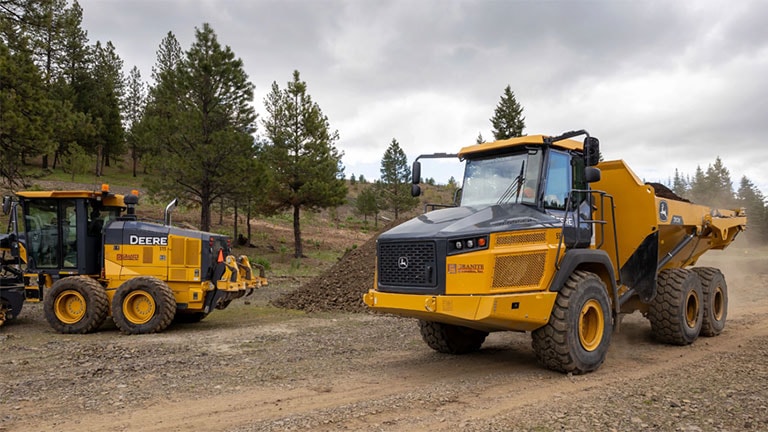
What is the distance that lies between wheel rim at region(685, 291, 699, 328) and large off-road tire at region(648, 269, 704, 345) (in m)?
0.03

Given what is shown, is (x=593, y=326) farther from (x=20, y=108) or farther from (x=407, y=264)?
(x=20, y=108)

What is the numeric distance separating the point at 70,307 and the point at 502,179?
28.5ft

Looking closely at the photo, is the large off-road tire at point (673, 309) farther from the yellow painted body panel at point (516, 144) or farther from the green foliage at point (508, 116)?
the green foliage at point (508, 116)

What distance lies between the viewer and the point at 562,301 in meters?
6.65

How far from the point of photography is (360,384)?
6738 millimetres

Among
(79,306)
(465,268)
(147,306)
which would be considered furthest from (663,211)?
(79,306)

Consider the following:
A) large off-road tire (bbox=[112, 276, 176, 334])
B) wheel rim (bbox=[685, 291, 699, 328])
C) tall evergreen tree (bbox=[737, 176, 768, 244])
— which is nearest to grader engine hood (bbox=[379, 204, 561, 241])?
wheel rim (bbox=[685, 291, 699, 328])

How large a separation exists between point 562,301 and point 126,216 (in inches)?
359

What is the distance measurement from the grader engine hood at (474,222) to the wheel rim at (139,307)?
592 cm

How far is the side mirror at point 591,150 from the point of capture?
714 centimetres

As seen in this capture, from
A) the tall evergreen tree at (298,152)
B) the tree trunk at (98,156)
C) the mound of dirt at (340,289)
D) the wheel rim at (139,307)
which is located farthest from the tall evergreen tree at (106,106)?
the wheel rim at (139,307)

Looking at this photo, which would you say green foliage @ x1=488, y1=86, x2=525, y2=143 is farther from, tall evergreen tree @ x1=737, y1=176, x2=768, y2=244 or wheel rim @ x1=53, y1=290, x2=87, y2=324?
wheel rim @ x1=53, y1=290, x2=87, y2=324

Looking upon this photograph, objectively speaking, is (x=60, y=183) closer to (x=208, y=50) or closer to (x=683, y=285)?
(x=208, y=50)

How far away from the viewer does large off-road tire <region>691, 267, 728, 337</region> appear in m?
9.78
